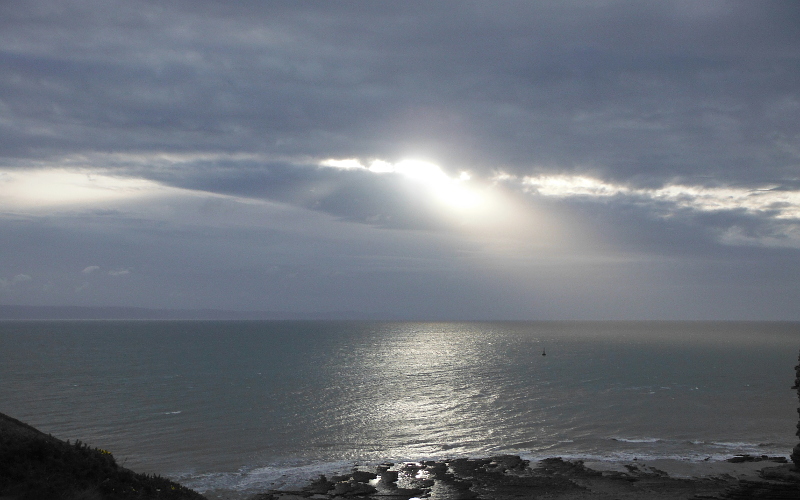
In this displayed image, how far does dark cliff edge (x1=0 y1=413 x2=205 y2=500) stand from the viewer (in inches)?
809

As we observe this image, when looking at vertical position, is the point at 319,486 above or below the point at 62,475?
below

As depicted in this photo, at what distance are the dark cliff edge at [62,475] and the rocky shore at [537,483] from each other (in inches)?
520

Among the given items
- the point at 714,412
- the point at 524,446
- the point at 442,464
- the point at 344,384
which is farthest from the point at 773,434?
the point at 344,384

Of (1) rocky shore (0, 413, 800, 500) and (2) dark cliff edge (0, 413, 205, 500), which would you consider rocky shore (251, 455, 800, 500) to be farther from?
(2) dark cliff edge (0, 413, 205, 500)

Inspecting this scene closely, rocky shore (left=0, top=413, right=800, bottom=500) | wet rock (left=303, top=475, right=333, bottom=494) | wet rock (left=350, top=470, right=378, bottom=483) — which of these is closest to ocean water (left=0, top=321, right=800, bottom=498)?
wet rock (left=303, top=475, right=333, bottom=494)

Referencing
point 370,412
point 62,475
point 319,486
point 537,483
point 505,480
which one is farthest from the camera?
point 370,412

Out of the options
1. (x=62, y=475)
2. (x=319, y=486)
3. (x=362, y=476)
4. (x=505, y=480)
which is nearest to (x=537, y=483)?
(x=505, y=480)

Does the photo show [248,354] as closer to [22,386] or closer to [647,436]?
[22,386]

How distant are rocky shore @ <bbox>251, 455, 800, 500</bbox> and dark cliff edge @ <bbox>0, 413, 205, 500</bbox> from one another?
1321 centimetres

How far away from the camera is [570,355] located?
151625mm

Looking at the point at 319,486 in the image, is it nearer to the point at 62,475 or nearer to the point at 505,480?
the point at 505,480

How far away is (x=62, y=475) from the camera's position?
2208 cm

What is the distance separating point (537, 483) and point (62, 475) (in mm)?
30453

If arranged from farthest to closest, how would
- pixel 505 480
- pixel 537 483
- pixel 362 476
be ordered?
pixel 362 476
pixel 505 480
pixel 537 483
